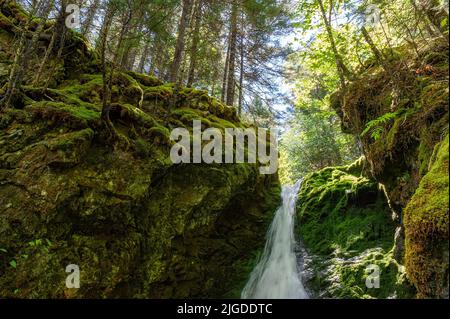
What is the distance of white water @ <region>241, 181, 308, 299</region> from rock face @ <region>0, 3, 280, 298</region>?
0.26 metres

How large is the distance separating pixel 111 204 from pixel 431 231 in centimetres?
485

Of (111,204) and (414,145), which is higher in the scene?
(414,145)

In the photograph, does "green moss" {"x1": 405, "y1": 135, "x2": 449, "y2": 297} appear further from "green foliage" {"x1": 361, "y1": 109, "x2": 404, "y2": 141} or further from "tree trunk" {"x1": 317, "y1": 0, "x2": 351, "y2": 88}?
"tree trunk" {"x1": 317, "y1": 0, "x2": 351, "y2": 88}

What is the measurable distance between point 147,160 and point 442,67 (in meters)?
5.97

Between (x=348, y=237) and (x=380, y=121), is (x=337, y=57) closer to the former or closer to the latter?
(x=380, y=121)

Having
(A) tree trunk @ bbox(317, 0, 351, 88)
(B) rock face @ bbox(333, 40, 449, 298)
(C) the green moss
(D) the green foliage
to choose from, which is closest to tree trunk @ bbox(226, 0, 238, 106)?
(A) tree trunk @ bbox(317, 0, 351, 88)

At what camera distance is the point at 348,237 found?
634 centimetres

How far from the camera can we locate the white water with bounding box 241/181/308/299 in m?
6.28

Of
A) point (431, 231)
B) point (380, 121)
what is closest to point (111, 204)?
point (431, 231)

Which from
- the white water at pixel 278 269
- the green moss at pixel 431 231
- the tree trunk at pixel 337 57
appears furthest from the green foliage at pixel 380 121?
the white water at pixel 278 269

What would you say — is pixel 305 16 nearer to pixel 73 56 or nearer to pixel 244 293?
pixel 73 56

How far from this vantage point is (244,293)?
652cm

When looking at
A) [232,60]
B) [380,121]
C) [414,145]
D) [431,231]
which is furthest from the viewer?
[232,60]
